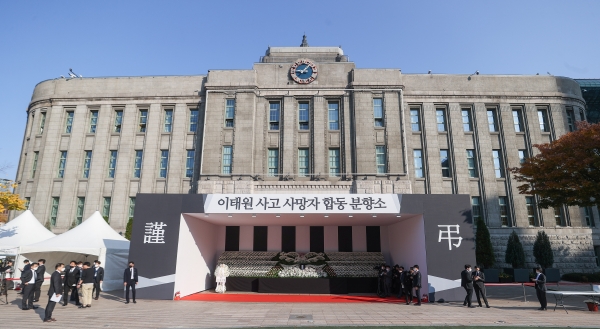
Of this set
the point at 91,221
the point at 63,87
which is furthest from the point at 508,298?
the point at 63,87

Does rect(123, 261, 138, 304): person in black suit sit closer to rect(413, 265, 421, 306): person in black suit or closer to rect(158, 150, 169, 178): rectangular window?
rect(413, 265, 421, 306): person in black suit

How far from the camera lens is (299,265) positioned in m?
18.1

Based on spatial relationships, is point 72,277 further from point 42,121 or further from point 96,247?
point 42,121

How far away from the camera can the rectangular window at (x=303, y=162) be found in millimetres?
24686

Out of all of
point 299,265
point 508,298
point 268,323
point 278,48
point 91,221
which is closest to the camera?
point 268,323

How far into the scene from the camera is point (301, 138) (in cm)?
2531

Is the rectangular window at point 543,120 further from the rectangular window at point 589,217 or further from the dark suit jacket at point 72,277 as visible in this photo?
the dark suit jacket at point 72,277

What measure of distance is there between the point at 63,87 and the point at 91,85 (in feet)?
7.86

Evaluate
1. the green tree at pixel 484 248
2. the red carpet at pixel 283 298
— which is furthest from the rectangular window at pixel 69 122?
the green tree at pixel 484 248

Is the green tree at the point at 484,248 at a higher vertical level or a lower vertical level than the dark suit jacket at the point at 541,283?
higher

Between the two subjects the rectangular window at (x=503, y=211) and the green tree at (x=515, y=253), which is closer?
the green tree at (x=515, y=253)

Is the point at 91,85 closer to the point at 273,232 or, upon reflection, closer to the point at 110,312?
the point at 273,232

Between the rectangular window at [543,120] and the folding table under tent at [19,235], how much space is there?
34377 mm

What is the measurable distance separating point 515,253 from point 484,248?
2264mm
